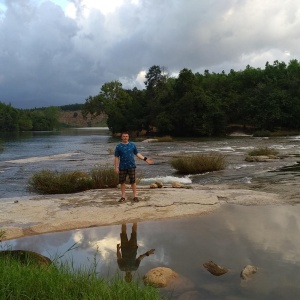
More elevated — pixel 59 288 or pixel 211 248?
pixel 59 288

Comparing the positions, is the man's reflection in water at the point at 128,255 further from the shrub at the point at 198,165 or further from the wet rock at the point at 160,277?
the shrub at the point at 198,165

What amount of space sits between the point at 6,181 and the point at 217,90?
198ft

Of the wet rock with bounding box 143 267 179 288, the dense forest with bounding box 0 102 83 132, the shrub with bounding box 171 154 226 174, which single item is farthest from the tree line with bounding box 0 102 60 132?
the wet rock with bounding box 143 267 179 288

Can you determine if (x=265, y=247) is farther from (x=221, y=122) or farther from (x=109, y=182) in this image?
(x=221, y=122)

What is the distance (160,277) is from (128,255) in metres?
1.22

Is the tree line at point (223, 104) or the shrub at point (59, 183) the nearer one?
the shrub at point (59, 183)

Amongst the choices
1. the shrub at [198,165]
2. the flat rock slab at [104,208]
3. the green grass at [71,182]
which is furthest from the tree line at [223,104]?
the flat rock slab at [104,208]

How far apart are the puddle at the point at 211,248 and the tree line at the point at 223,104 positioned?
2120 inches

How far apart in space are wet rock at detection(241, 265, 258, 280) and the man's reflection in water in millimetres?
1539

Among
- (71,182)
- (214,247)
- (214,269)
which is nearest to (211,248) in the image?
(214,247)

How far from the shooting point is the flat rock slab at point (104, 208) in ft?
25.7

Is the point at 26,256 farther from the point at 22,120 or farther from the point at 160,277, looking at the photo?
the point at 22,120

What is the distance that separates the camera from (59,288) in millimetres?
3857

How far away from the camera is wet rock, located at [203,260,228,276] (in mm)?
5185
